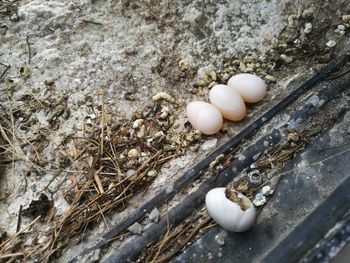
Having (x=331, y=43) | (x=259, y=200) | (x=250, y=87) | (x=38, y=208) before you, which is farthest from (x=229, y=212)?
(x=331, y=43)

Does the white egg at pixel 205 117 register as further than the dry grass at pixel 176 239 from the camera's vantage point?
Yes

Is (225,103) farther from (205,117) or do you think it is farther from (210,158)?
(210,158)

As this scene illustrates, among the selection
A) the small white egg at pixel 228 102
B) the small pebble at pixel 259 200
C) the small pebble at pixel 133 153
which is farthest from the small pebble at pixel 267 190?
the small pebble at pixel 133 153

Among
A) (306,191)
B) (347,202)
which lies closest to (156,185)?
(306,191)

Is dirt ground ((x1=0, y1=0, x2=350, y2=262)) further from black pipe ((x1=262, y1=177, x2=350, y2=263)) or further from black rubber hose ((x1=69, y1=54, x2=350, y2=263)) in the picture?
black pipe ((x1=262, y1=177, x2=350, y2=263))

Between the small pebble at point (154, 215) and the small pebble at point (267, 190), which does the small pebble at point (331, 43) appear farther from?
the small pebble at point (154, 215)
